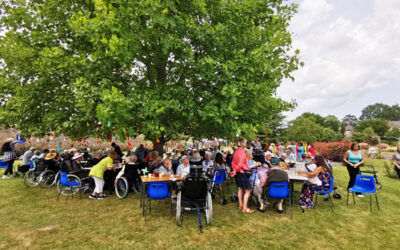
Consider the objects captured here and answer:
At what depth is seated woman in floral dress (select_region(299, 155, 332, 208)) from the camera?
5613 mm

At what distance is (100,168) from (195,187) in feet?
12.3

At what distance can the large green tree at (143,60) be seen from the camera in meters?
5.30

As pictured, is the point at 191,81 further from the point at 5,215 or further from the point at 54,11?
the point at 5,215

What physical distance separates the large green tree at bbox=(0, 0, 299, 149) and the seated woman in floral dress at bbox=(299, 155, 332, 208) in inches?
74.7

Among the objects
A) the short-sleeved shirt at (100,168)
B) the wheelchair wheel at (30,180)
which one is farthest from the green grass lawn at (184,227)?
the wheelchair wheel at (30,180)

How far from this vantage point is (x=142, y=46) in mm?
5855

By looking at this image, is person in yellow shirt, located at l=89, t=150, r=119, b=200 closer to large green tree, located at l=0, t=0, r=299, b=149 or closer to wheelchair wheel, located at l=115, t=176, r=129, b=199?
wheelchair wheel, located at l=115, t=176, r=129, b=199

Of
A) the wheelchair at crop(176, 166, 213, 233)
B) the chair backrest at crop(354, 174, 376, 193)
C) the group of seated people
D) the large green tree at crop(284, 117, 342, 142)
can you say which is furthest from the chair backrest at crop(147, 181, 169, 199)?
the large green tree at crop(284, 117, 342, 142)

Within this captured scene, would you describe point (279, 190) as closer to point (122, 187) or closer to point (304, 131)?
point (122, 187)

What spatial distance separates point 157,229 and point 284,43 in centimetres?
717

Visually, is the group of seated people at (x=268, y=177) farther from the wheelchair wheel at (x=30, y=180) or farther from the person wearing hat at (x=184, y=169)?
the wheelchair wheel at (x=30, y=180)

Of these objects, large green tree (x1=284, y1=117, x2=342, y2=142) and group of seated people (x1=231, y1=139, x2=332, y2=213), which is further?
large green tree (x1=284, y1=117, x2=342, y2=142)

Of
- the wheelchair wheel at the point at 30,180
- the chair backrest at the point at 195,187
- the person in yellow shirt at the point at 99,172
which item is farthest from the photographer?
the wheelchair wheel at the point at 30,180

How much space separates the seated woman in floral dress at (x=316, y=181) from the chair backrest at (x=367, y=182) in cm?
81
